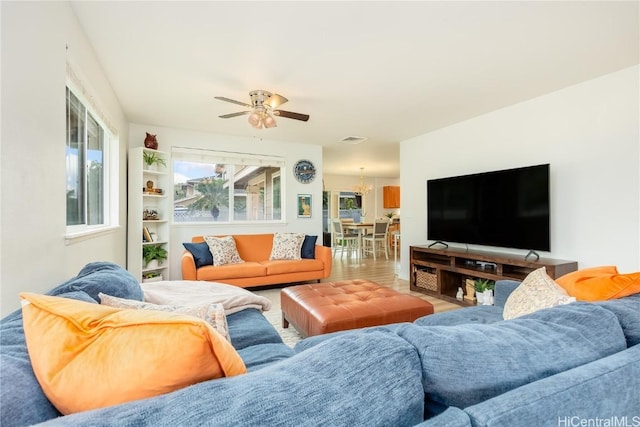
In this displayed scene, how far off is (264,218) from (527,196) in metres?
3.83

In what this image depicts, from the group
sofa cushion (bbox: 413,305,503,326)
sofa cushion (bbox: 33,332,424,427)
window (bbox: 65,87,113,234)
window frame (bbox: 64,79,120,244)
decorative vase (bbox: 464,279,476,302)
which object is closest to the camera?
sofa cushion (bbox: 33,332,424,427)

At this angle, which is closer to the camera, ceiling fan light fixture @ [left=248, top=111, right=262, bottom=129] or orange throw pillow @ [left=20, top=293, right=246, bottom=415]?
orange throw pillow @ [left=20, top=293, right=246, bottom=415]

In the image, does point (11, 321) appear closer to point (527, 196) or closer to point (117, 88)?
point (117, 88)

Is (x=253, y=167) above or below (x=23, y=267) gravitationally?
above

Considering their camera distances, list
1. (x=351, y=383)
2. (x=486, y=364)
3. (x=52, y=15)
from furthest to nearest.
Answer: (x=52, y=15) → (x=486, y=364) → (x=351, y=383)

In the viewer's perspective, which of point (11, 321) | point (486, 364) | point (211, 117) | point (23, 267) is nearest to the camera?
point (486, 364)

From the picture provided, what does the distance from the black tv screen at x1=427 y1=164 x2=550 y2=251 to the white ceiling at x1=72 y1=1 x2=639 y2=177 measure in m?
0.88

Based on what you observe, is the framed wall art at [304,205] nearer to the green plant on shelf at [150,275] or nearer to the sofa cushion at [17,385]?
the green plant on shelf at [150,275]

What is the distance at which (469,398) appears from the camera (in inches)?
26.2

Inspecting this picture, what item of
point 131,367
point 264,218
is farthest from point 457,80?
point 264,218

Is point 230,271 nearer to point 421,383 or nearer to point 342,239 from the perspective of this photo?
point 421,383

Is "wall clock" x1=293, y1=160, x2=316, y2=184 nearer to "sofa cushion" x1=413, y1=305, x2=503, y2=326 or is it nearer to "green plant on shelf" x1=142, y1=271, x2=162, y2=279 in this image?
"green plant on shelf" x1=142, y1=271, x2=162, y2=279

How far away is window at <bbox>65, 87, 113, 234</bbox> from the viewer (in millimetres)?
→ 2133

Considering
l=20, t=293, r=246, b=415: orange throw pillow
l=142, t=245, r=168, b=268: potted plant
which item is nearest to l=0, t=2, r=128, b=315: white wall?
l=20, t=293, r=246, b=415: orange throw pillow
